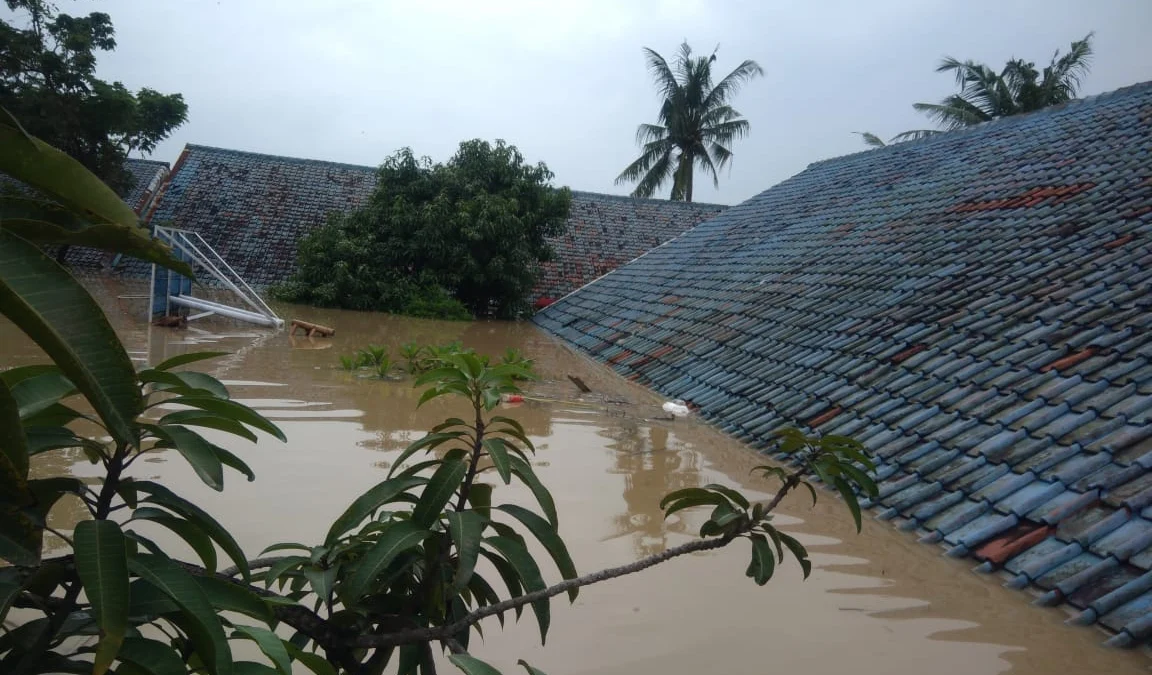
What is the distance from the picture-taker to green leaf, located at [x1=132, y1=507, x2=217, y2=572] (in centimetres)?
137

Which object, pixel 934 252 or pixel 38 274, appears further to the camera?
pixel 934 252

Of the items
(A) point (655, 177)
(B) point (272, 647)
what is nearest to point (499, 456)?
(B) point (272, 647)

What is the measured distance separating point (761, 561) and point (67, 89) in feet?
68.3

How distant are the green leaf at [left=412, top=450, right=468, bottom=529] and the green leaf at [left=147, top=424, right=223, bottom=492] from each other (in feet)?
1.31

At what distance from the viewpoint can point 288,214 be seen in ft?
66.7

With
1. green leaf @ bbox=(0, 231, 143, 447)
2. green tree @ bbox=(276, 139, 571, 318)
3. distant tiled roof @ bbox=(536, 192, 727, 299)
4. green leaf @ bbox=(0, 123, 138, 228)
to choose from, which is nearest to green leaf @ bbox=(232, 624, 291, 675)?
green leaf @ bbox=(0, 231, 143, 447)

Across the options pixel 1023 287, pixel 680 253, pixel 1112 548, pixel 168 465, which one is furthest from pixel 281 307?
pixel 1112 548

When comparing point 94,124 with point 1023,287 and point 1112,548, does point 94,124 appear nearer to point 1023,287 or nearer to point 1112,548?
point 1023,287

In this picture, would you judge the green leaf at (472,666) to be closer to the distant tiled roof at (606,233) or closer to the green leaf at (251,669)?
the green leaf at (251,669)

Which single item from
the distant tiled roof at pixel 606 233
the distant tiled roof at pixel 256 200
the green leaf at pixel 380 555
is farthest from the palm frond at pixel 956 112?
the green leaf at pixel 380 555

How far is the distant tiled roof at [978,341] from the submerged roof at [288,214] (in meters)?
8.44

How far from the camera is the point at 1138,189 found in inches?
264

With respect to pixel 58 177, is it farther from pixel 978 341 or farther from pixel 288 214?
pixel 288 214

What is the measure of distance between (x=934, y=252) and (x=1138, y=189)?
5.58 ft
